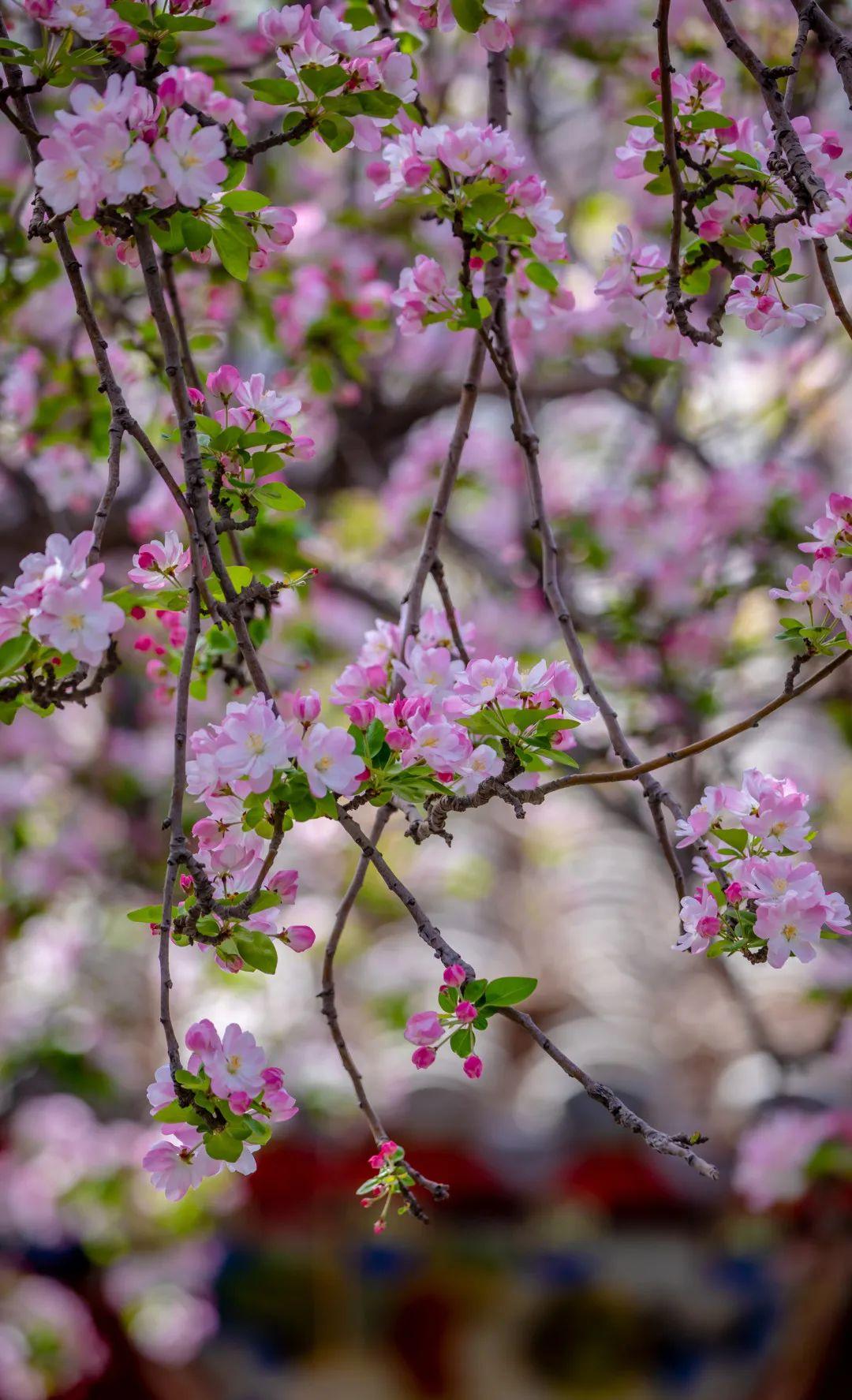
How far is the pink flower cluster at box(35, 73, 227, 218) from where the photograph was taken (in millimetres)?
801

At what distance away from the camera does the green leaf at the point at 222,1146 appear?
2.64 feet

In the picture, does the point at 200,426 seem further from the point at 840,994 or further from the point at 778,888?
the point at 840,994

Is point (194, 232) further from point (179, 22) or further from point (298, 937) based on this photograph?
point (298, 937)

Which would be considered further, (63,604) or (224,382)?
(224,382)

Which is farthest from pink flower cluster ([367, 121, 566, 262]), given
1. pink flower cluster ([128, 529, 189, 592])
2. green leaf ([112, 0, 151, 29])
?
pink flower cluster ([128, 529, 189, 592])

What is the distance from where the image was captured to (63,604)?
75 centimetres

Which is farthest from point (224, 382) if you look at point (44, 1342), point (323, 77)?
point (44, 1342)

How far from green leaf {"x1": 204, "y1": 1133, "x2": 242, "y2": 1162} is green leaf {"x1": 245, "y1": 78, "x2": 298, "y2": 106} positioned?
761 millimetres

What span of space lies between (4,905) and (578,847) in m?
3.76

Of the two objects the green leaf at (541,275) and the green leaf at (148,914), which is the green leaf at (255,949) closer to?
the green leaf at (148,914)

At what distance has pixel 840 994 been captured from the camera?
7.73 feet

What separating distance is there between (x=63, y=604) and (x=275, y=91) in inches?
18.2

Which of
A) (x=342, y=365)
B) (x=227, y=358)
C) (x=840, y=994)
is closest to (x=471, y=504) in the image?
(x=227, y=358)

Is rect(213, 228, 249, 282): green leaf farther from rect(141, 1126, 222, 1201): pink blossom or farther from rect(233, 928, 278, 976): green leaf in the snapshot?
rect(141, 1126, 222, 1201): pink blossom
